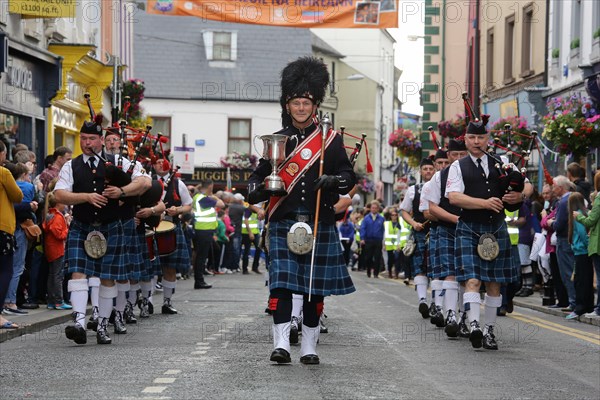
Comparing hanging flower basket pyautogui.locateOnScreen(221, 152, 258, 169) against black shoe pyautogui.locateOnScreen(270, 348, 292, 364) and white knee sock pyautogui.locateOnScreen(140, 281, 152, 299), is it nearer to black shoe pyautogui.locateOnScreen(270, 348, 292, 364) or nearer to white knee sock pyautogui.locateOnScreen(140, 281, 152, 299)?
white knee sock pyautogui.locateOnScreen(140, 281, 152, 299)

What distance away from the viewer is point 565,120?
810 inches

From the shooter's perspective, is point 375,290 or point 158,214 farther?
point 375,290

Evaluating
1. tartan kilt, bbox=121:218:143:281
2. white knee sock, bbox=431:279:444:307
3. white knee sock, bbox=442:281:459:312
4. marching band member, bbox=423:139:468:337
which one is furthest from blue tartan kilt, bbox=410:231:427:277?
tartan kilt, bbox=121:218:143:281

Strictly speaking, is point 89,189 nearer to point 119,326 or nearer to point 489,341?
point 119,326

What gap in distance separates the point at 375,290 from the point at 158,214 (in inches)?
399

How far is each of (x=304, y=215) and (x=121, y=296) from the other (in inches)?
134

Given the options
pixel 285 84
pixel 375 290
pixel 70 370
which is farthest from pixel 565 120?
pixel 70 370

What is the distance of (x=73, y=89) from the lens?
2783 cm

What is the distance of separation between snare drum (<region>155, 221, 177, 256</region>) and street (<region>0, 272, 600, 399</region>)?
74cm

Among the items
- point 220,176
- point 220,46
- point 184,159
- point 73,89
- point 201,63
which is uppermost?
point 220,46

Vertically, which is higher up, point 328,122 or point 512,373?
point 328,122

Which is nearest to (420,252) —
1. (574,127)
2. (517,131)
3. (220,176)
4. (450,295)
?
(450,295)

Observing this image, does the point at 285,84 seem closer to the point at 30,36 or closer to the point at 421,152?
the point at 30,36

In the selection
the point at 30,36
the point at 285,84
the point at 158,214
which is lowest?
the point at 158,214
